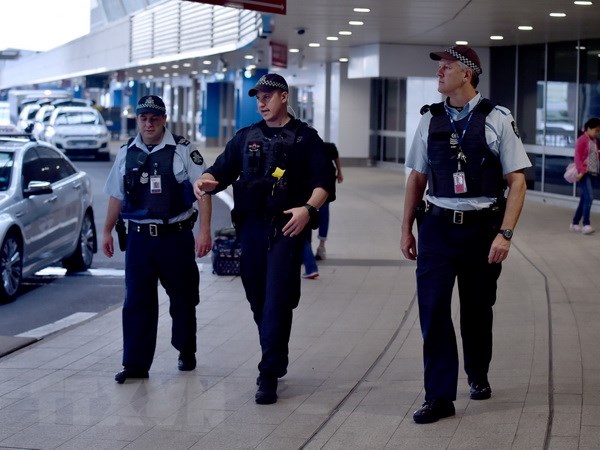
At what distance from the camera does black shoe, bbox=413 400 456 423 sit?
20.5 ft

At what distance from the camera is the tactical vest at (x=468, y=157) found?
20.5 ft

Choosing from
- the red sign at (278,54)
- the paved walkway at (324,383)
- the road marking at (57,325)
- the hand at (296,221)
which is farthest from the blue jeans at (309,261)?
the red sign at (278,54)

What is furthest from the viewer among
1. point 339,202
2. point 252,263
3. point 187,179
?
point 339,202

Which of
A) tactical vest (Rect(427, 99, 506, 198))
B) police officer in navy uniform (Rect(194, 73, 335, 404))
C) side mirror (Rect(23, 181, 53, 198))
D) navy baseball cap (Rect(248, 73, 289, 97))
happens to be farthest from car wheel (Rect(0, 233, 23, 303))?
tactical vest (Rect(427, 99, 506, 198))

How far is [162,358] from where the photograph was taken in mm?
8266

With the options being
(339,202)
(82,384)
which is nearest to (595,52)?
(339,202)

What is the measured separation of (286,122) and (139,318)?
63.7 inches

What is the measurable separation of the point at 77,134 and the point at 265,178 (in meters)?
34.0

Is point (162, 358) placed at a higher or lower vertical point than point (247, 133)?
lower

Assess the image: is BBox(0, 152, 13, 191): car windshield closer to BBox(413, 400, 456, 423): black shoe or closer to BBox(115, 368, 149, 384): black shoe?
BBox(115, 368, 149, 384): black shoe

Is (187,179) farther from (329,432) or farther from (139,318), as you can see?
(329,432)

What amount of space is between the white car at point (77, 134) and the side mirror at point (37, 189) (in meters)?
27.9

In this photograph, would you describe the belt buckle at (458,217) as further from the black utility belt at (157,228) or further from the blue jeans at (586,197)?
the blue jeans at (586,197)

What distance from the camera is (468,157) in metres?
6.26
